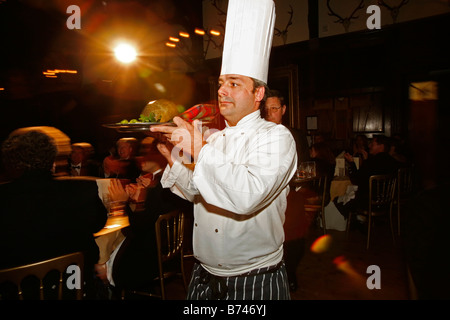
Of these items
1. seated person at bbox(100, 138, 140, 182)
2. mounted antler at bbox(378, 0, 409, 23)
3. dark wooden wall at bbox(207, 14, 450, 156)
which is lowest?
seated person at bbox(100, 138, 140, 182)

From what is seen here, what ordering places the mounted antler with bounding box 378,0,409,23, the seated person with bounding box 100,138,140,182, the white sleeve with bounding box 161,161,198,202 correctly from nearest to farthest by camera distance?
the white sleeve with bounding box 161,161,198,202 → the seated person with bounding box 100,138,140,182 → the mounted antler with bounding box 378,0,409,23

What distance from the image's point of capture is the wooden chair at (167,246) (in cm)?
277

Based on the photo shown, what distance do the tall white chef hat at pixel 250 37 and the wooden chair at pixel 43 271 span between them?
1320mm

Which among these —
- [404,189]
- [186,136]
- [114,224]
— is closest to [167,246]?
[114,224]

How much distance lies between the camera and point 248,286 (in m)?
1.46

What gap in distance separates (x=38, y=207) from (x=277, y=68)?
6874 millimetres

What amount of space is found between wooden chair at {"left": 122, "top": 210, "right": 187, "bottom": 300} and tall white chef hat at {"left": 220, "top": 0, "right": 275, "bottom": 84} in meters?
1.55

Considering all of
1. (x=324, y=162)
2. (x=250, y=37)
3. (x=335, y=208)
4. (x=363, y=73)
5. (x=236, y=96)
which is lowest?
(x=335, y=208)

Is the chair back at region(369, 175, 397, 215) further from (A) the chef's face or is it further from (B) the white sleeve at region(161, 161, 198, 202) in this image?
(B) the white sleeve at region(161, 161, 198, 202)

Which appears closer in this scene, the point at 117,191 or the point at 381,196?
the point at 117,191

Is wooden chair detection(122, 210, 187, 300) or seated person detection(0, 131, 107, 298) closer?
seated person detection(0, 131, 107, 298)

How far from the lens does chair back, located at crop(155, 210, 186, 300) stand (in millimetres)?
2723

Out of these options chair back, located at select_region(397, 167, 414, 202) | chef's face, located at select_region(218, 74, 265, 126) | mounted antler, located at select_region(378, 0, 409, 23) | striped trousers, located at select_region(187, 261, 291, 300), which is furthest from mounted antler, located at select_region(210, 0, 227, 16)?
striped trousers, located at select_region(187, 261, 291, 300)

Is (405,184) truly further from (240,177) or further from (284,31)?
(240,177)
